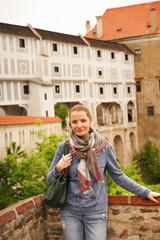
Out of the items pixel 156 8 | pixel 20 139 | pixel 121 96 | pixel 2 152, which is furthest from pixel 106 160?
pixel 156 8

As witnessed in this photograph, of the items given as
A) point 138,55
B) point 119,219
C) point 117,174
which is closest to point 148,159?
point 138,55

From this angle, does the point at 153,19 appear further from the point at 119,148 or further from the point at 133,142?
the point at 119,148

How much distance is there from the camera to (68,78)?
1107 inches

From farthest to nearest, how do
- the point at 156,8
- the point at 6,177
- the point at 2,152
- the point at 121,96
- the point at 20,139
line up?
the point at 156,8 → the point at 121,96 → the point at 20,139 → the point at 2,152 → the point at 6,177

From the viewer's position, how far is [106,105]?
3312 centimetres

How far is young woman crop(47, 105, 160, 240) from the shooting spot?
308cm

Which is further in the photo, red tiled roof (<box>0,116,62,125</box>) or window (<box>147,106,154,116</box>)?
window (<box>147,106,154,116</box>)

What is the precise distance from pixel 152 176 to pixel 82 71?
11242 mm

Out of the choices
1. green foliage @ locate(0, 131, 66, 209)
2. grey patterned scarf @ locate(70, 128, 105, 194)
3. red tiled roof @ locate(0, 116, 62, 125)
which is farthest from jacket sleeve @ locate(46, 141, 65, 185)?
red tiled roof @ locate(0, 116, 62, 125)

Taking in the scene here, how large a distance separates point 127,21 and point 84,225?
117ft

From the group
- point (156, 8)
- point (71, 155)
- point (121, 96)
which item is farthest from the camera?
point (156, 8)

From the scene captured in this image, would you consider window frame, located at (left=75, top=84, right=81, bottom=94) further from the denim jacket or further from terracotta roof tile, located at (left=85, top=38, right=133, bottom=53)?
the denim jacket

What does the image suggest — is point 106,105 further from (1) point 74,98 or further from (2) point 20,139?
(2) point 20,139

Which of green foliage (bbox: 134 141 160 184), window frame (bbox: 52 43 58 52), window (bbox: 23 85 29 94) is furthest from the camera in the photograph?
green foliage (bbox: 134 141 160 184)
